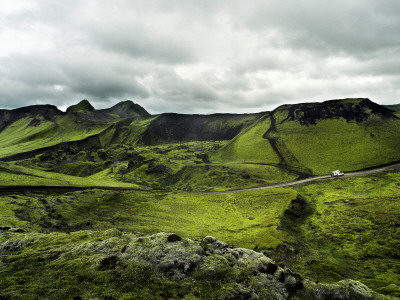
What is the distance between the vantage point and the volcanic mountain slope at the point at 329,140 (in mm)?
131375

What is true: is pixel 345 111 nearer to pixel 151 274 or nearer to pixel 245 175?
pixel 245 175

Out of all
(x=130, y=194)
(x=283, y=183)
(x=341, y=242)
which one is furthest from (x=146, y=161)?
(x=341, y=242)

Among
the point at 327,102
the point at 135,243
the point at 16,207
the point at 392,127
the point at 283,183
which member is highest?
the point at 327,102

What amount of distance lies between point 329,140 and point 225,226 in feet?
453

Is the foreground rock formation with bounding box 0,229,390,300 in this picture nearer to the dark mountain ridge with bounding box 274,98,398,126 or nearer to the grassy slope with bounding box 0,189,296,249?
the grassy slope with bounding box 0,189,296,249

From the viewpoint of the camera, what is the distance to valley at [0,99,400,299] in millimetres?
18188

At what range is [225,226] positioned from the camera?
58.6m

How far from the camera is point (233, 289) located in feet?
57.1

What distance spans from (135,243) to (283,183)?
104445mm

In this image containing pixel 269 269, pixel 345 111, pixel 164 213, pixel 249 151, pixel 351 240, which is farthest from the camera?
pixel 345 111

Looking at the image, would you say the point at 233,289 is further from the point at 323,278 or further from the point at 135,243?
the point at 323,278

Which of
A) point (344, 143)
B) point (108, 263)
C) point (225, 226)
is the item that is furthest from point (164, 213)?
point (344, 143)

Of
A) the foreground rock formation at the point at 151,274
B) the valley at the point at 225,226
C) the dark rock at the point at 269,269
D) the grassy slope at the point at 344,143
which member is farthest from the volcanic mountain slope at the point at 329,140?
the foreground rock formation at the point at 151,274

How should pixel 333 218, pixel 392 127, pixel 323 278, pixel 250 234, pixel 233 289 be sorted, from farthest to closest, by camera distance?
1. pixel 392 127
2. pixel 333 218
3. pixel 250 234
4. pixel 323 278
5. pixel 233 289
